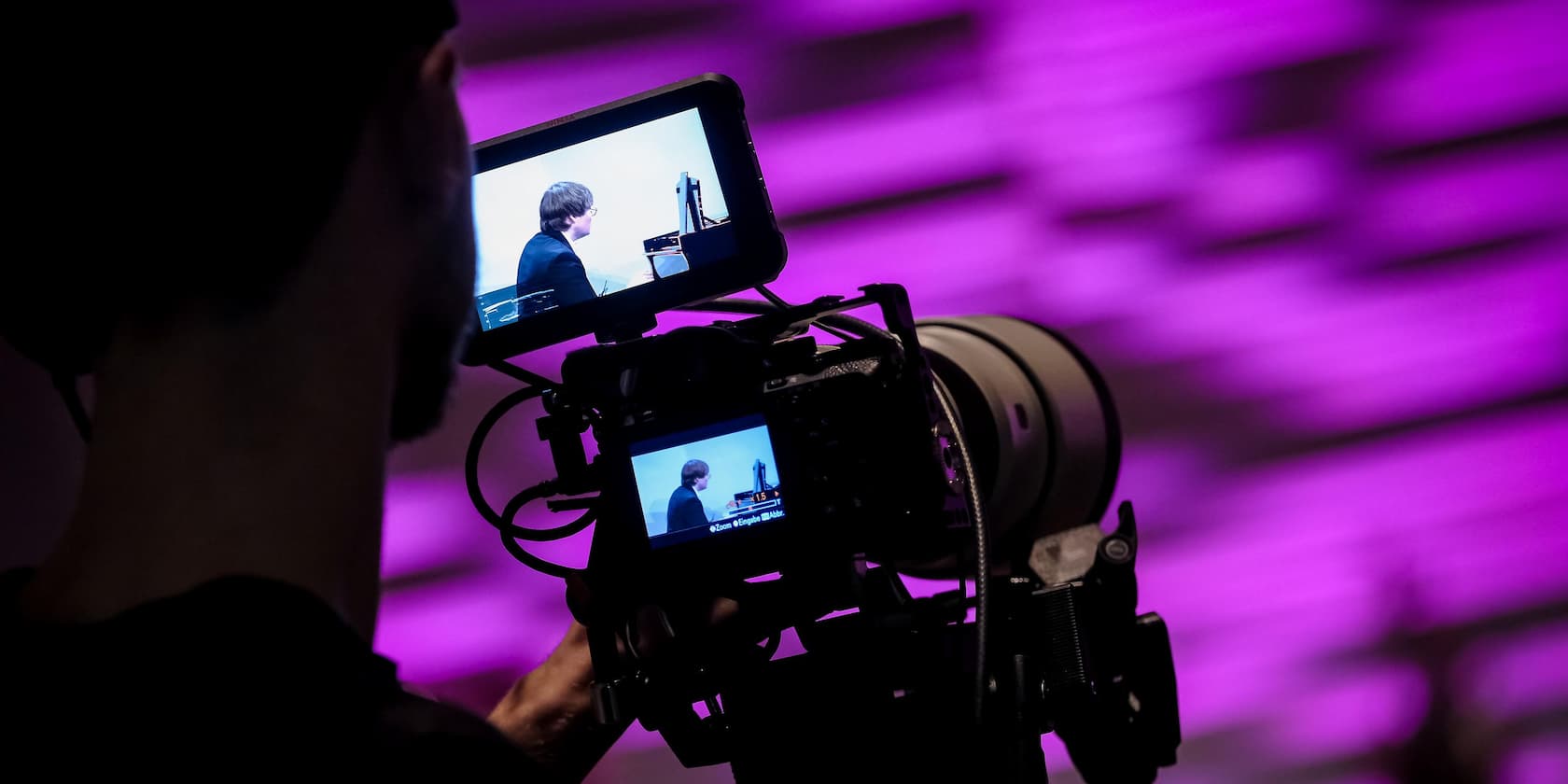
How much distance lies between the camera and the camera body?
782 mm

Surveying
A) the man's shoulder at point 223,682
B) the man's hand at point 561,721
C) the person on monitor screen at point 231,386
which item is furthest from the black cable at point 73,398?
the man's hand at point 561,721

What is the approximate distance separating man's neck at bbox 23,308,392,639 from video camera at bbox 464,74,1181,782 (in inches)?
12.1

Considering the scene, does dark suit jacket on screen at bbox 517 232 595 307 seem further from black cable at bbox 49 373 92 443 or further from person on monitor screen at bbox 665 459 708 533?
black cable at bbox 49 373 92 443

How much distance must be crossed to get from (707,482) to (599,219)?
0.23 metres

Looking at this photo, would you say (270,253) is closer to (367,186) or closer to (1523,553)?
(367,186)

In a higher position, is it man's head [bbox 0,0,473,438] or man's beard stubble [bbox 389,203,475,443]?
man's head [bbox 0,0,473,438]

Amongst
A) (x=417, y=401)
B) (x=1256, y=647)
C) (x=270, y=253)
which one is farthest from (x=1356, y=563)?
(x=270, y=253)

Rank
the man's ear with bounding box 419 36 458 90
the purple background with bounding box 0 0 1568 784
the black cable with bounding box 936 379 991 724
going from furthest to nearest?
the purple background with bounding box 0 0 1568 784 → the black cable with bounding box 936 379 991 724 → the man's ear with bounding box 419 36 458 90

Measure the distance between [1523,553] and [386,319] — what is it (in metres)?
1.64

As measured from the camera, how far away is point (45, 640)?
454mm

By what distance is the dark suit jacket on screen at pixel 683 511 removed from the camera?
0.80 meters

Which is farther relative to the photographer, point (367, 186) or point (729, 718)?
point (729, 718)

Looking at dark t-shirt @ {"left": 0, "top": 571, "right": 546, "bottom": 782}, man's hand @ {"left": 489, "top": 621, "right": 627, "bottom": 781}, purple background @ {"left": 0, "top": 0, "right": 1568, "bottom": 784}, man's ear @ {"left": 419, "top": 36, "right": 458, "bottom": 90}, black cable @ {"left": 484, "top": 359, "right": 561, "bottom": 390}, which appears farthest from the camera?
purple background @ {"left": 0, "top": 0, "right": 1568, "bottom": 784}

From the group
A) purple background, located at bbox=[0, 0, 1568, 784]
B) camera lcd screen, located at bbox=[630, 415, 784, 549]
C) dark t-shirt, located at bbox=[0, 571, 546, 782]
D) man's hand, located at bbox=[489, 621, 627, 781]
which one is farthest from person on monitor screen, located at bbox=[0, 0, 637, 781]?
purple background, located at bbox=[0, 0, 1568, 784]
